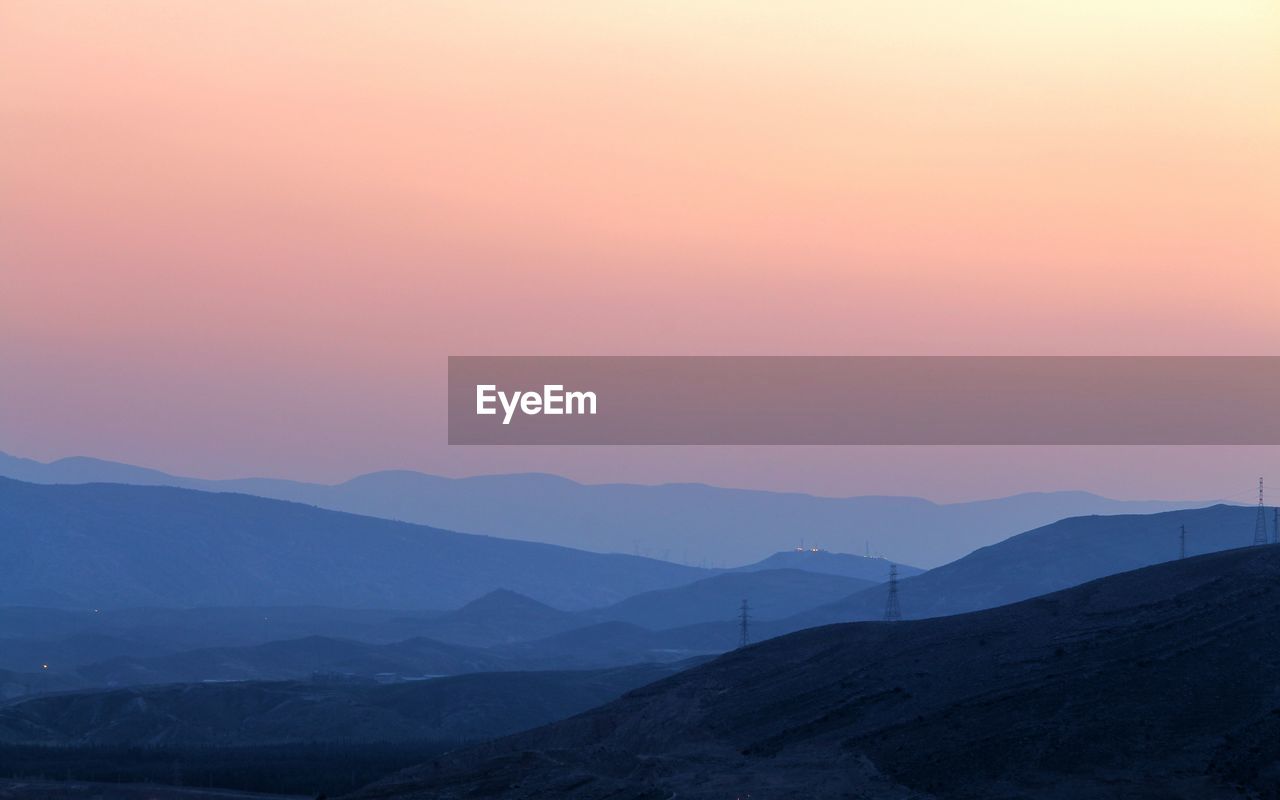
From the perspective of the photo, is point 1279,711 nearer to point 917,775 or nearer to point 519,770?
point 917,775

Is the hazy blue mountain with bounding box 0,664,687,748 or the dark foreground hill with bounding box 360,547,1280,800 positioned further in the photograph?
the hazy blue mountain with bounding box 0,664,687,748

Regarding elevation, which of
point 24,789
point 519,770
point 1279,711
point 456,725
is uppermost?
point 1279,711

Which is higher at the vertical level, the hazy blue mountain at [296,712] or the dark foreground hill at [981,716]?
the dark foreground hill at [981,716]

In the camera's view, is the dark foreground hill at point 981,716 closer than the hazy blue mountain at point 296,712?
Yes

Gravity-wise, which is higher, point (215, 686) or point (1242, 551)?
point (1242, 551)

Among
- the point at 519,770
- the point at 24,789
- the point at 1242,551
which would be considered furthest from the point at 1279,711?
the point at 24,789
